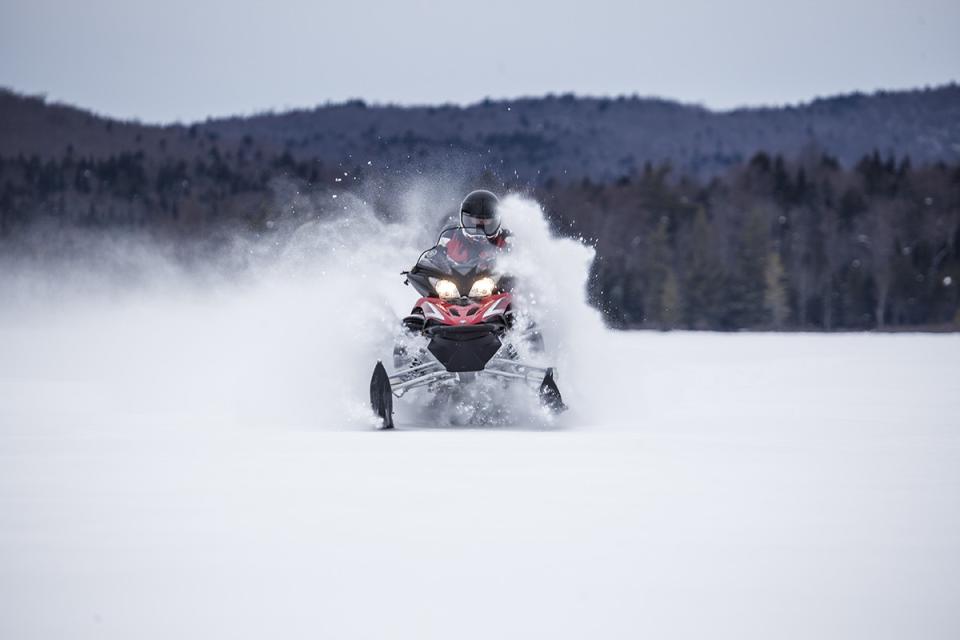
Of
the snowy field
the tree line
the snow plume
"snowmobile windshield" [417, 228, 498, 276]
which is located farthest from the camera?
the tree line

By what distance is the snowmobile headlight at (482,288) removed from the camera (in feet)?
39.0

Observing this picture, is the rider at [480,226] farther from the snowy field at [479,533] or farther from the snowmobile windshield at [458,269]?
the snowy field at [479,533]

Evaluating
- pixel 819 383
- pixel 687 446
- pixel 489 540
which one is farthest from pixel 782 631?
pixel 819 383

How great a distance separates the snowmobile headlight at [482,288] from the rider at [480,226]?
2.40 ft

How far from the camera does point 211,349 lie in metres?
24.3

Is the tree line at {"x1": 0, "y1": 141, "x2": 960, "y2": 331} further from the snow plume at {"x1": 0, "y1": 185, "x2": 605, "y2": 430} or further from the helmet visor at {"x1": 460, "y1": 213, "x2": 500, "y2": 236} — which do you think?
the helmet visor at {"x1": 460, "y1": 213, "x2": 500, "y2": 236}

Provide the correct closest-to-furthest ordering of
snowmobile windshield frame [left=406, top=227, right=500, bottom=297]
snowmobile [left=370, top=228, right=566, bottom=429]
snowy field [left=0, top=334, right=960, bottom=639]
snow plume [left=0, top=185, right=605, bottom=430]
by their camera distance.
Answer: snowy field [left=0, top=334, right=960, bottom=639]
snowmobile [left=370, top=228, right=566, bottom=429]
snowmobile windshield frame [left=406, top=227, right=500, bottom=297]
snow plume [left=0, top=185, right=605, bottom=430]

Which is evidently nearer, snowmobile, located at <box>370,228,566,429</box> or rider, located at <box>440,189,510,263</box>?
snowmobile, located at <box>370,228,566,429</box>

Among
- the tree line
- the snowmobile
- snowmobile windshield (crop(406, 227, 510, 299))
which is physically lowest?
the snowmobile

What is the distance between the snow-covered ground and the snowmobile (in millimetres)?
517

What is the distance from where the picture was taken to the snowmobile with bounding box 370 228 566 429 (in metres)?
11.4

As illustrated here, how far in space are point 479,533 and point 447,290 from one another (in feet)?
19.8

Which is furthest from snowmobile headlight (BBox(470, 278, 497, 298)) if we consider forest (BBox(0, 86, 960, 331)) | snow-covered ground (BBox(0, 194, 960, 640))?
forest (BBox(0, 86, 960, 331))

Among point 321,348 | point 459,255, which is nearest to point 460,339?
point 459,255
